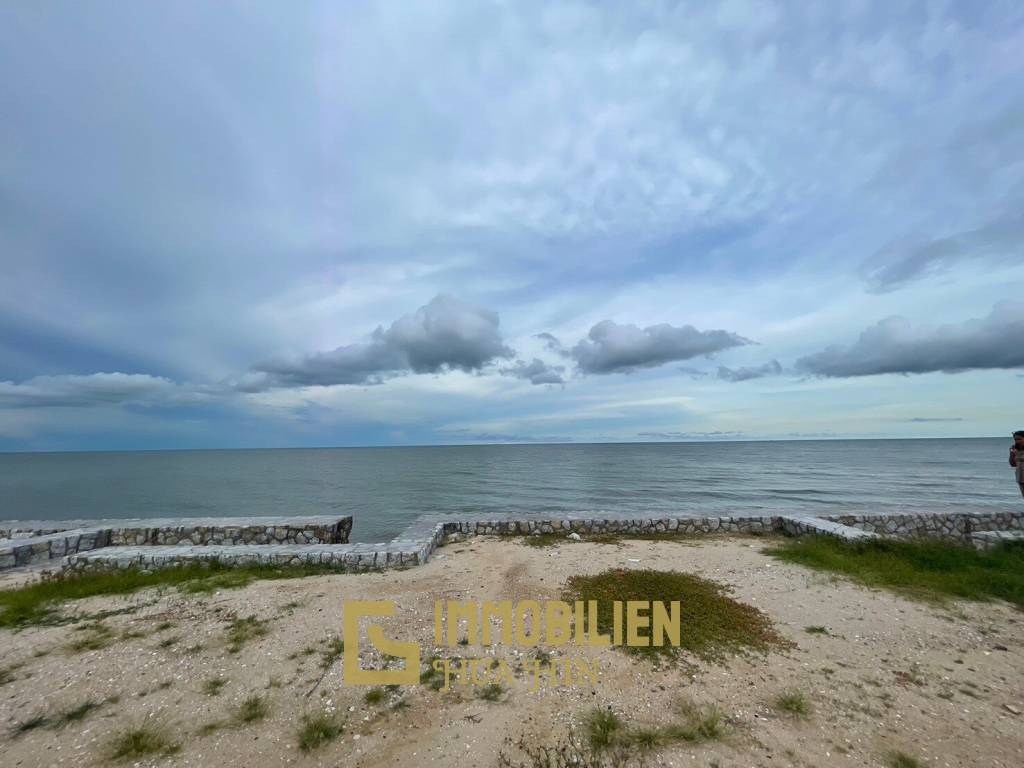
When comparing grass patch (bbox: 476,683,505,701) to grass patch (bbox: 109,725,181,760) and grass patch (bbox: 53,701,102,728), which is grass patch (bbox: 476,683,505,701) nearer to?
grass patch (bbox: 109,725,181,760)

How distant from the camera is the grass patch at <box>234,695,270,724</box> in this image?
3811mm

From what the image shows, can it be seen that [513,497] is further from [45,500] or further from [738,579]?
[45,500]

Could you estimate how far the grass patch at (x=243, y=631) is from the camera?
5.14 m

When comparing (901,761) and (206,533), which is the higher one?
(901,761)

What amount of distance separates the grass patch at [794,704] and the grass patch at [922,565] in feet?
13.2

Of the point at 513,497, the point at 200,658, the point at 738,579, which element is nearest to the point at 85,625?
the point at 200,658

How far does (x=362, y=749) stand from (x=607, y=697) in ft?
6.95

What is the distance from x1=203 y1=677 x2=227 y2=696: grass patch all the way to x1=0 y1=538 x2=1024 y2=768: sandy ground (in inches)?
2.4

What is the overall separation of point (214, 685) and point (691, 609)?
18.0 ft

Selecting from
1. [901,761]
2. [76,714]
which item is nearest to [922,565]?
[901,761]

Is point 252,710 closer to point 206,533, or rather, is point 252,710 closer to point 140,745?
point 140,745

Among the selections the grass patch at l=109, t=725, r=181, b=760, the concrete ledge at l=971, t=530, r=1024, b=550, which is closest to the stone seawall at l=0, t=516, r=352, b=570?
the grass patch at l=109, t=725, r=181, b=760

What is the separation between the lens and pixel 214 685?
170 inches

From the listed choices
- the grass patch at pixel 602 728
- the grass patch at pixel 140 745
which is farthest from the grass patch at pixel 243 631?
the grass patch at pixel 602 728
